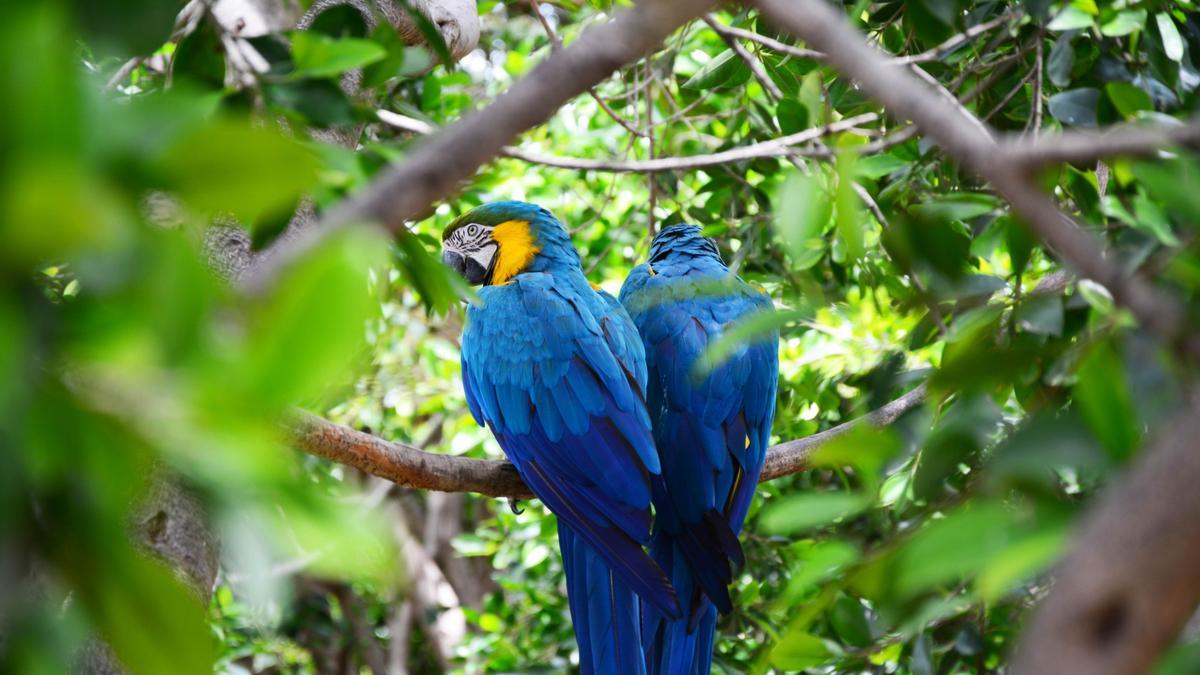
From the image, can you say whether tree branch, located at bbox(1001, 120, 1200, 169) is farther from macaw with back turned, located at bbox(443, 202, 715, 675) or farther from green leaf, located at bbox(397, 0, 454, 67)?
macaw with back turned, located at bbox(443, 202, 715, 675)

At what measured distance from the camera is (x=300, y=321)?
260 millimetres

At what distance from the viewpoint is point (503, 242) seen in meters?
1.84

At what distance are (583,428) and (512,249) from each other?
1.45ft

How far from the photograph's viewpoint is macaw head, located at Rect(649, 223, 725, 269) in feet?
5.77

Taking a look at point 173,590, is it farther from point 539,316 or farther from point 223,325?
point 539,316

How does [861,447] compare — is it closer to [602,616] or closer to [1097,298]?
[1097,298]

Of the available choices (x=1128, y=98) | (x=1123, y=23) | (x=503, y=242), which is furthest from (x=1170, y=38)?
(x=503, y=242)

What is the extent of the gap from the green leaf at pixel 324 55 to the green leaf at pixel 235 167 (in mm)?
229

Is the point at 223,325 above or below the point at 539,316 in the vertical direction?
above

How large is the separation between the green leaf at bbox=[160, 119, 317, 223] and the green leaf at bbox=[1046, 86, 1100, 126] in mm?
813

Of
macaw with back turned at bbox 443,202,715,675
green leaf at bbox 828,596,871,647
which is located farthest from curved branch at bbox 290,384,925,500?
green leaf at bbox 828,596,871,647

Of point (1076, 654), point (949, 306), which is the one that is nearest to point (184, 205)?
point (1076, 654)

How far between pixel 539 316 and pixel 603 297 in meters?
0.12

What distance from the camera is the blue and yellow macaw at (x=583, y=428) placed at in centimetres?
144
